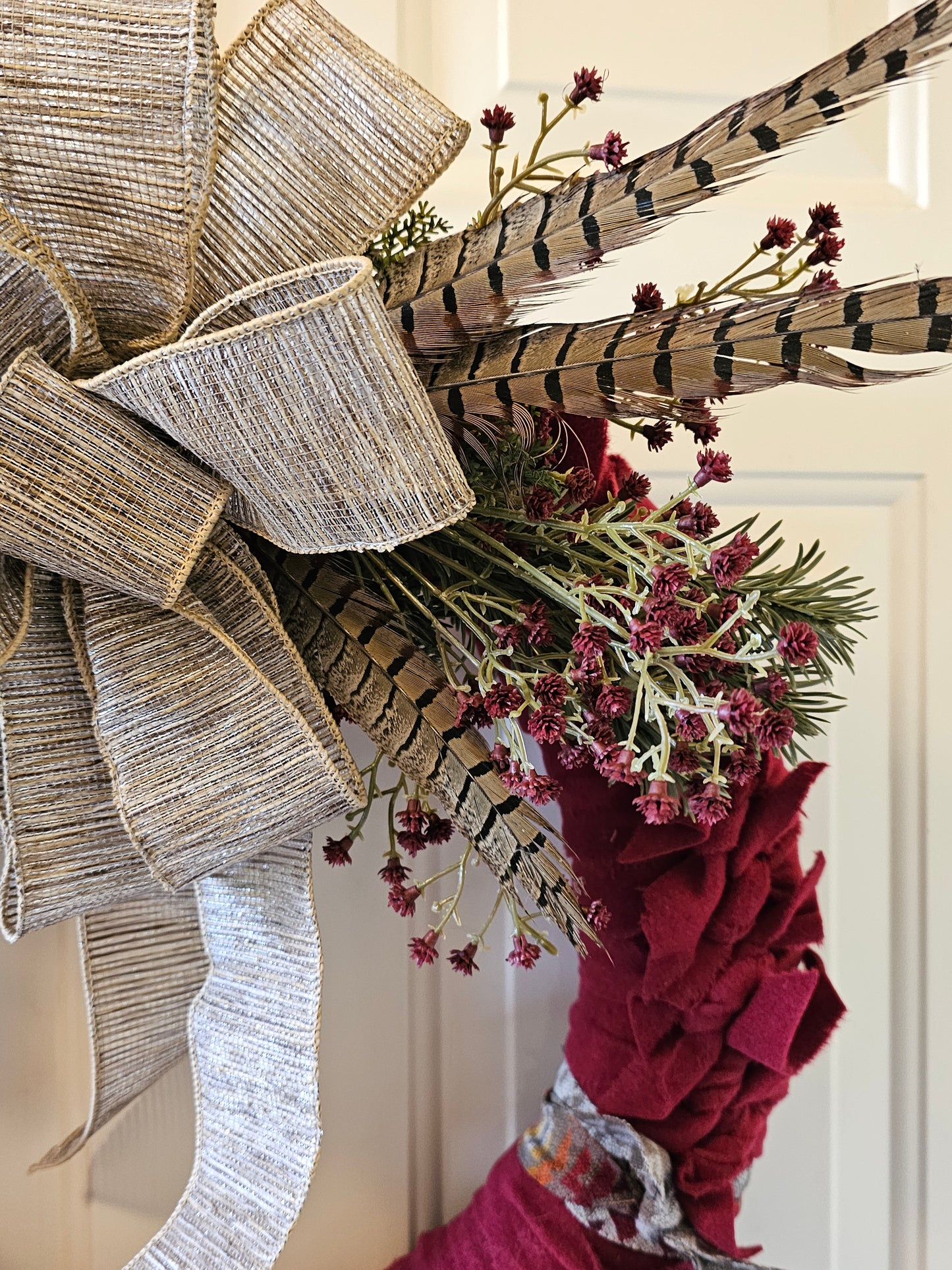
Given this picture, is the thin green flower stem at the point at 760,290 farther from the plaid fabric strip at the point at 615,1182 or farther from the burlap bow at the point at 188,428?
the plaid fabric strip at the point at 615,1182

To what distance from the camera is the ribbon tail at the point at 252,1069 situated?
1.38 ft

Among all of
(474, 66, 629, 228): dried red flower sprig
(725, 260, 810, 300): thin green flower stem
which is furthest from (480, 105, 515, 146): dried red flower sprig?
(725, 260, 810, 300): thin green flower stem

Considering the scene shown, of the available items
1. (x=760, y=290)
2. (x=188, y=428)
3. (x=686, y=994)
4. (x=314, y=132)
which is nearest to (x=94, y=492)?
(x=188, y=428)

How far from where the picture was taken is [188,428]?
310mm

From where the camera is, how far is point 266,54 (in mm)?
338

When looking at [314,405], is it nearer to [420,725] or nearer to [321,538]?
[321,538]

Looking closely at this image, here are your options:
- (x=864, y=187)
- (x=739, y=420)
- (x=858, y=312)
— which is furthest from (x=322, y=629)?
(x=864, y=187)

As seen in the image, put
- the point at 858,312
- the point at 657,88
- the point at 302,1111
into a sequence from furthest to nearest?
the point at 657,88 < the point at 302,1111 < the point at 858,312

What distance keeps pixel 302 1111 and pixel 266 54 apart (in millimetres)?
440

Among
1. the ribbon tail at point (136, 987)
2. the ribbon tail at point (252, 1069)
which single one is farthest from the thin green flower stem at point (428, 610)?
the ribbon tail at point (136, 987)

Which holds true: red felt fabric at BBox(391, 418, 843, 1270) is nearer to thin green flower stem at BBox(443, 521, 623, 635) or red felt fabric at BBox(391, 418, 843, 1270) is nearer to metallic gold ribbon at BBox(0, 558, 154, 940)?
thin green flower stem at BBox(443, 521, 623, 635)

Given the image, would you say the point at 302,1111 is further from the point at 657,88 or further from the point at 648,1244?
the point at 657,88

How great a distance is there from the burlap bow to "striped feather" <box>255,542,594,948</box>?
1.5 inches

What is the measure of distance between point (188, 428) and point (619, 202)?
0.17 meters
